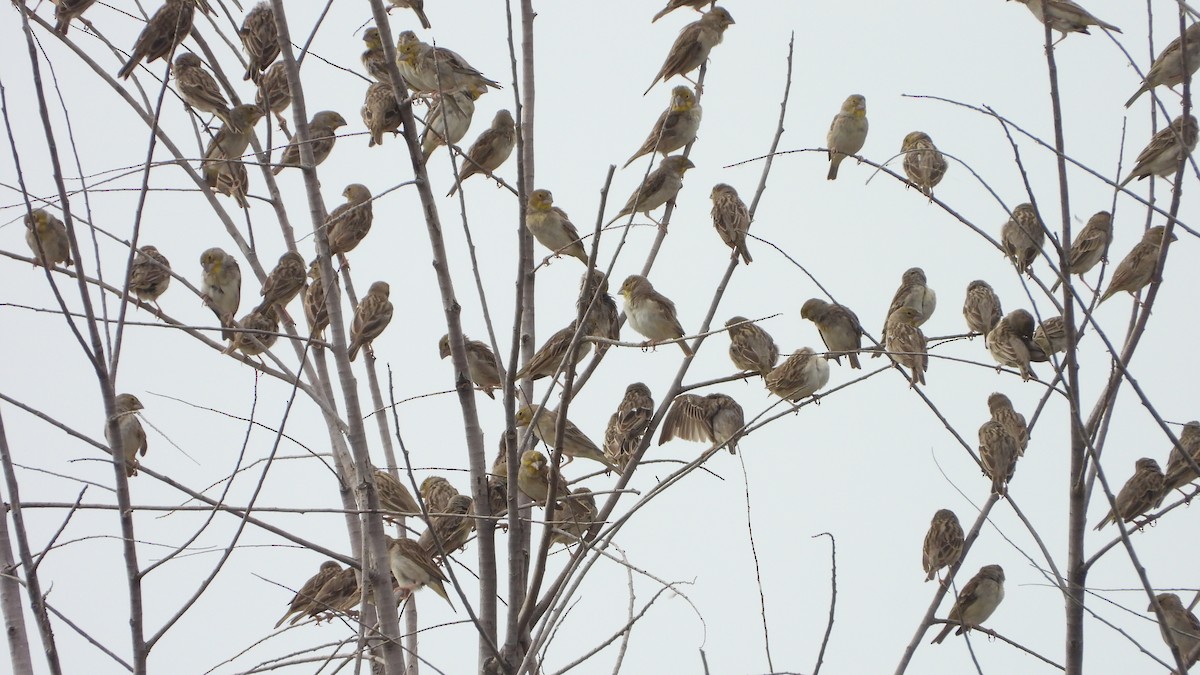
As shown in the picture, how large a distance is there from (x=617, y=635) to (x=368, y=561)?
46.9 inches

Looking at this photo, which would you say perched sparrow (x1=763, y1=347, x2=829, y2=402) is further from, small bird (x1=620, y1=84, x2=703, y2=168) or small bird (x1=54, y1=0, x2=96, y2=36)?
small bird (x1=54, y1=0, x2=96, y2=36)

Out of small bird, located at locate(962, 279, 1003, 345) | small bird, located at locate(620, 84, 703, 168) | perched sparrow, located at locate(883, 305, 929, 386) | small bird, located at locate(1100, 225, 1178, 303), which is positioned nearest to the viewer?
perched sparrow, located at locate(883, 305, 929, 386)

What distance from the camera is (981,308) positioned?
1002 centimetres

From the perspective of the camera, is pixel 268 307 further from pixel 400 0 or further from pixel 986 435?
pixel 986 435

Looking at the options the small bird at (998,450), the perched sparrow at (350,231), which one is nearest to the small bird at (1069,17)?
the small bird at (998,450)

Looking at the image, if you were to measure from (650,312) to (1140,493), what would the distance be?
3.33 metres

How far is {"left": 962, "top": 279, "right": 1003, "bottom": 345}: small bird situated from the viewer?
994cm

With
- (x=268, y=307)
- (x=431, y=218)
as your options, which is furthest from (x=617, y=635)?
(x=268, y=307)

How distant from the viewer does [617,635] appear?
401 cm

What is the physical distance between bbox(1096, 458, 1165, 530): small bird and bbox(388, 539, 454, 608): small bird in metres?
4.16

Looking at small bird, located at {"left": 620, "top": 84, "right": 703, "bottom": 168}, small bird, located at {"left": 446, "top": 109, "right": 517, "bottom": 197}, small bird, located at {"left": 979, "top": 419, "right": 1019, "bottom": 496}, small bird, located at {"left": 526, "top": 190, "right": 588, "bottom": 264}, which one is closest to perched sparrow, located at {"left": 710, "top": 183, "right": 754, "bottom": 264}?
small bird, located at {"left": 620, "top": 84, "right": 703, "bottom": 168}

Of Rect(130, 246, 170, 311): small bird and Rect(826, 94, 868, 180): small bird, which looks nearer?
Rect(130, 246, 170, 311): small bird

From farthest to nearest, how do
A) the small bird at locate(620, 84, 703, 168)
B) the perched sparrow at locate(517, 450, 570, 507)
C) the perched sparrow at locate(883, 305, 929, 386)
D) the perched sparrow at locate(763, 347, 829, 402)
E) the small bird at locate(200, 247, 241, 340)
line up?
the small bird at locate(200, 247, 241, 340), the small bird at locate(620, 84, 703, 168), the perched sparrow at locate(517, 450, 570, 507), the perched sparrow at locate(763, 347, 829, 402), the perched sparrow at locate(883, 305, 929, 386)

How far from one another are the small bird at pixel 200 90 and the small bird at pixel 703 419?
3.59 meters
